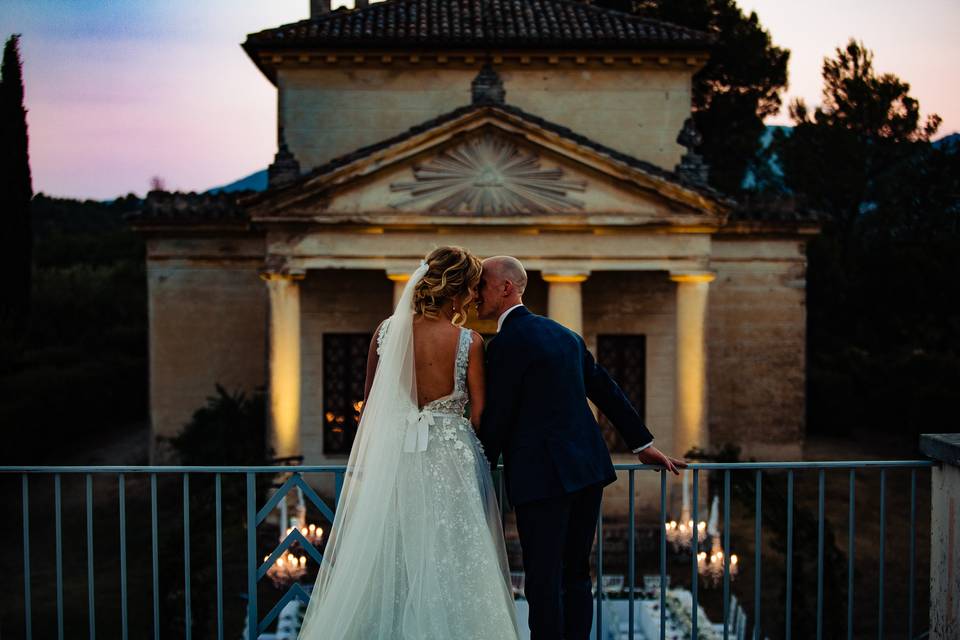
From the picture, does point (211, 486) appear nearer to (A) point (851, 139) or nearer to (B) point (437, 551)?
(B) point (437, 551)

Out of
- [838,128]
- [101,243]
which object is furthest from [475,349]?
[101,243]

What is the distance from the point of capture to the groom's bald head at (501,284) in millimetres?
4629

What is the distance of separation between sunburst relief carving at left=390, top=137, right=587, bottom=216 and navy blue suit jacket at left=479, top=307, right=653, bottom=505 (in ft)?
39.8

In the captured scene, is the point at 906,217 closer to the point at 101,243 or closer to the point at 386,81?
the point at 386,81

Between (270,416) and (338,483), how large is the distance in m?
12.3

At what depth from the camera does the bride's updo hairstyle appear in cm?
459

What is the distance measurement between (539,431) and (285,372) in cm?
1346

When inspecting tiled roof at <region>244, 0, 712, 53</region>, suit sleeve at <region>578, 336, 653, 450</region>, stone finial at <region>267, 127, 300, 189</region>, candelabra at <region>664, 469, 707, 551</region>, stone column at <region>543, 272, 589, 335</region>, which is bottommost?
candelabra at <region>664, 469, 707, 551</region>

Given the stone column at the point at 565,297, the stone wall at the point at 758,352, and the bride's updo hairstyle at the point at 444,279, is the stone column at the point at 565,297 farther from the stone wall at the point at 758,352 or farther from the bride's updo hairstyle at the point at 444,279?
the bride's updo hairstyle at the point at 444,279

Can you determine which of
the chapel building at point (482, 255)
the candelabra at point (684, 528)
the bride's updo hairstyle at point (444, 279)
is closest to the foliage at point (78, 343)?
the chapel building at point (482, 255)

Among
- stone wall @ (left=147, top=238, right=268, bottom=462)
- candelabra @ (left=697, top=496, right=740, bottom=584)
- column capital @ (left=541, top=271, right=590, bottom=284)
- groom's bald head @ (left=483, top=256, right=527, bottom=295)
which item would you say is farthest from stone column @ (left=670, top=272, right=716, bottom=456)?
groom's bald head @ (left=483, top=256, right=527, bottom=295)

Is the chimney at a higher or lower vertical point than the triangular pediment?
higher

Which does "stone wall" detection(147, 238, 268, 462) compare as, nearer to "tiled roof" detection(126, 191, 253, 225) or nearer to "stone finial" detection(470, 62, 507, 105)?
"tiled roof" detection(126, 191, 253, 225)

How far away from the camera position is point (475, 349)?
181 inches
